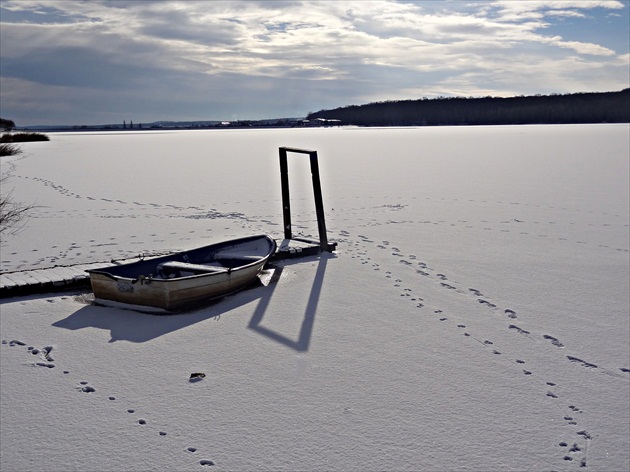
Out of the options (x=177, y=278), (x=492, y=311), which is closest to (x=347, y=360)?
(x=492, y=311)

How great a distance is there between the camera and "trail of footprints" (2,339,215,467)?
3473 millimetres

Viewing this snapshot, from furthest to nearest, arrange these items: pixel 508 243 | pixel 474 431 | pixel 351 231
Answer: pixel 351 231 → pixel 508 243 → pixel 474 431

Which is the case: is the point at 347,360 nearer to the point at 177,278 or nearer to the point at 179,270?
the point at 177,278

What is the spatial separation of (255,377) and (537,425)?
1992 mm

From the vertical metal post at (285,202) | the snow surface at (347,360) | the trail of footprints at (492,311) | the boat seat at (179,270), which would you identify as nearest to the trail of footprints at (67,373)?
the snow surface at (347,360)

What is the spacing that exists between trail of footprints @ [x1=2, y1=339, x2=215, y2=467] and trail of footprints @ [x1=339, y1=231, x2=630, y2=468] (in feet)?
7.16

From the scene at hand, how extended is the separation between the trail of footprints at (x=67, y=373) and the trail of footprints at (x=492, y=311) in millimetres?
2182

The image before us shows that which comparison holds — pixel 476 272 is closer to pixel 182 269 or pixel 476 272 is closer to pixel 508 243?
pixel 508 243

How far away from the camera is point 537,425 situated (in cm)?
379

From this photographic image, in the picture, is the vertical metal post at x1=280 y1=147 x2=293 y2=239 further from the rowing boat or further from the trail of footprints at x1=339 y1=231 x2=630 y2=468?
the rowing boat

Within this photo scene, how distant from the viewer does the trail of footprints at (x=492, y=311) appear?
3594mm

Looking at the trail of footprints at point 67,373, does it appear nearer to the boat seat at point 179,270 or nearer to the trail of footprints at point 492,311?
the boat seat at point 179,270

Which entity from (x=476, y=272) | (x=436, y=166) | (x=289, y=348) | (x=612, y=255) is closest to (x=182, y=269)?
(x=289, y=348)

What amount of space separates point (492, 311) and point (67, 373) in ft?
12.9
